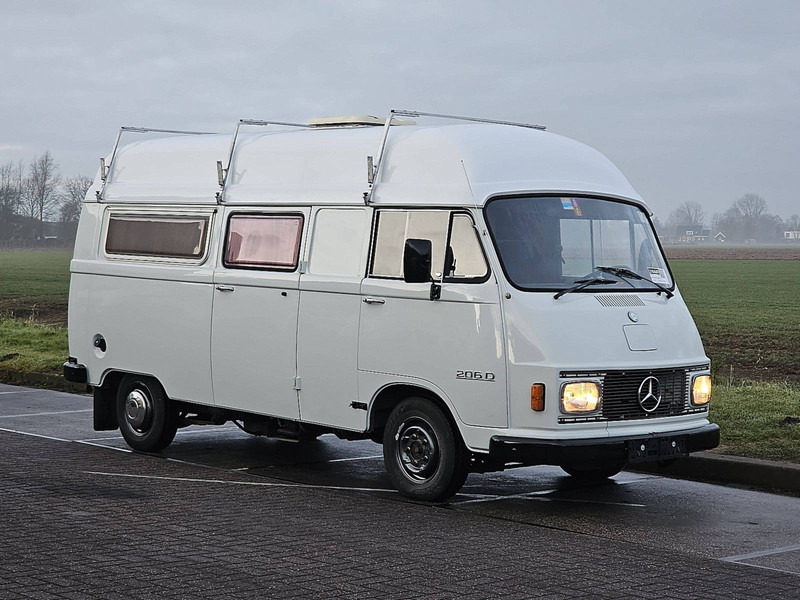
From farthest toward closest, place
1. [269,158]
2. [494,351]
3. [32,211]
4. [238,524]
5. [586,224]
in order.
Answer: [32,211] < [269,158] < [586,224] < [494,351] < [238,524]

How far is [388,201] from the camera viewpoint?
986 cm

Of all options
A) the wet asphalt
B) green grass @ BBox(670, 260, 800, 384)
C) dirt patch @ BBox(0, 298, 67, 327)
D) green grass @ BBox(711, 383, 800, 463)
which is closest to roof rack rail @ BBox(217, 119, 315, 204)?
the wet asphalt

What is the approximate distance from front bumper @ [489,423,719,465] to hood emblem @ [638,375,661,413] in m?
0.21

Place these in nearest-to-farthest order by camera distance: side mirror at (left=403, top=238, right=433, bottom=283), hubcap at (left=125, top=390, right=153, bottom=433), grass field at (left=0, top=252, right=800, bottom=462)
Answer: side mirror at (left=403, top=238, right=433, bottom=283), hubcap at (left=125, top=390, right=153, bottom=433), grass field at (left=0, top=252, right=800, bottom=462)

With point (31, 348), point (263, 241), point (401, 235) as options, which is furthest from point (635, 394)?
point (31, 348)

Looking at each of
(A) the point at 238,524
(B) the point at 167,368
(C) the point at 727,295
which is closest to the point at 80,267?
(B) the point at 167,368

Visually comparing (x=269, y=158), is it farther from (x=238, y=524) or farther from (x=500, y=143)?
(x=238, y=524)

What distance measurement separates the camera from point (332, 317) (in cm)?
1017

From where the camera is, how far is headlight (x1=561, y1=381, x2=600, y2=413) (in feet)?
28.9

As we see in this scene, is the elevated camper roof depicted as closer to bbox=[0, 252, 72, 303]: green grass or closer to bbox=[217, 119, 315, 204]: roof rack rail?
bbox=[217, 119, 315, 204]: roof rack rail

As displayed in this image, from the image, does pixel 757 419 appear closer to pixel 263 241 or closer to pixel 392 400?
pixel 392 400

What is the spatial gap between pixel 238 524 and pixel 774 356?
1658 cm

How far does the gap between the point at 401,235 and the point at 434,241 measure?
1.18 feet

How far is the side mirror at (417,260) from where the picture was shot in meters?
9.17
